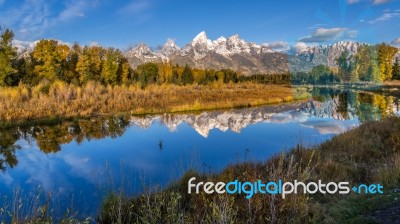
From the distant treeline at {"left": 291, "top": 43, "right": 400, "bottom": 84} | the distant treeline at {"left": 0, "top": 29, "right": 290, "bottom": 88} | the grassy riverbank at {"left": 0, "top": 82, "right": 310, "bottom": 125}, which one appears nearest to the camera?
the grassy riverbank at {"left": 0, "top": 82, "right": 310, "bottom": 125}

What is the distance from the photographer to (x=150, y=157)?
38.5 ft

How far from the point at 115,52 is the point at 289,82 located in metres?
52.5

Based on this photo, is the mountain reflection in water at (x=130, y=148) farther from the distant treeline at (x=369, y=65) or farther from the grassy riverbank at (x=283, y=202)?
the distant treeline at (x=369, y=65)

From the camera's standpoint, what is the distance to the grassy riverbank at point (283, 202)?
467 cm

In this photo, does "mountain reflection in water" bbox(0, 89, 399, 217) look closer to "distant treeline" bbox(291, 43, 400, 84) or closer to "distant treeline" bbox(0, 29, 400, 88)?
"distant treeline" bbox(0, 29, 400, 88)

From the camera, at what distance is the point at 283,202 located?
5137 millimetres

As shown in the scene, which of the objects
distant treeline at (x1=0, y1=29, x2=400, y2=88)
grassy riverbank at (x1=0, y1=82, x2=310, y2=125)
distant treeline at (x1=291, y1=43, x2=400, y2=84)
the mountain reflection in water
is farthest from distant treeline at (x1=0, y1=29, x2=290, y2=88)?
distant treeline at (x1=291, y1=43, x2=400, y2=84)

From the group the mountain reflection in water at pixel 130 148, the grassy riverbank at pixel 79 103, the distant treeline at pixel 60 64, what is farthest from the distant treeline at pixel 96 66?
the mountain reflection in water at pixel 130 148

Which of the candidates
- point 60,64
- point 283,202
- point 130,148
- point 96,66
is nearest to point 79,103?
point 130,148

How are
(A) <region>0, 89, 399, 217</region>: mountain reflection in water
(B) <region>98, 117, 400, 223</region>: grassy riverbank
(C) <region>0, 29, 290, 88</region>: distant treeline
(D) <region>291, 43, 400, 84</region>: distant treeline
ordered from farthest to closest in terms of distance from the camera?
1. (D) <region>291, 43, 400, 84</region>: distant treeline
2. (C) <region>0, 29, 290, 88</region>: distant treeline
3. (A) <region>0, 89, 399, 217</region>: mountain reflection in water
4. (B) <region>98, 117, 400, 223</region>: grassy riverbank

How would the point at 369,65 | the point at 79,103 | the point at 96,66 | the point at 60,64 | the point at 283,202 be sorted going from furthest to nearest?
the point at 369,65 → the point at 96,66 → the point at 60,64 → the point at 79,103 → the point at 283,202

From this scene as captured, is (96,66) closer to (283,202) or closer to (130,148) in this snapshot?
(130,148)

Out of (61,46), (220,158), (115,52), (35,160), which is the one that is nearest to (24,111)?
(35,160)

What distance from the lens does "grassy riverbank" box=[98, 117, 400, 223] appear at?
4.67 metres
